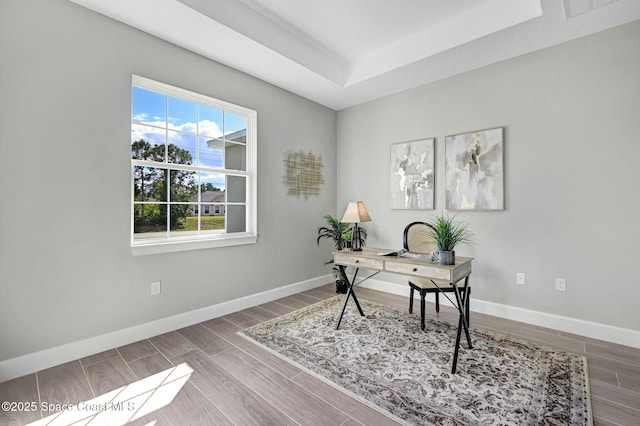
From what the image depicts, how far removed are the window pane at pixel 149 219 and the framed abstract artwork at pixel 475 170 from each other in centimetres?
311

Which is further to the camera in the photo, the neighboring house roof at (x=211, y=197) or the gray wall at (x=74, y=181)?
the neighboring house roof at (x=211, y=197)

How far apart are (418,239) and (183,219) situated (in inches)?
96.5

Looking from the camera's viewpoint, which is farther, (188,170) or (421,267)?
(188,170)

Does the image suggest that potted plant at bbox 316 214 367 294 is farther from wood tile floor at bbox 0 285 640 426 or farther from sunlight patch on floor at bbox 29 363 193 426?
sunlight patch on floor at bbox 29 363 193 426

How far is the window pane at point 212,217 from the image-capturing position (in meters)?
3.15

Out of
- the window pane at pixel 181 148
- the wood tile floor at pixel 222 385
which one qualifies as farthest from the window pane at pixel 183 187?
the wood tile floor at pixel 222 385

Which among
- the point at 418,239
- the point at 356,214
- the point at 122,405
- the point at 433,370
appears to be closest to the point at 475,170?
the point at 418,239

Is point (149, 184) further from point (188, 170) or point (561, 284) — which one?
point (561, 284)

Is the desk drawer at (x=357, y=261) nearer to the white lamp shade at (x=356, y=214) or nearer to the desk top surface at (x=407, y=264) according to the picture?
the desk top surface at (x=407, y=264)

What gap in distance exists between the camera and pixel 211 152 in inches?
126

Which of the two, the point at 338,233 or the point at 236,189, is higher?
the point at 236,189

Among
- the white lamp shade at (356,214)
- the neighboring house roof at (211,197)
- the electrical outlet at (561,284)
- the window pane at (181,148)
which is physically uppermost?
the window pane at (181,148)

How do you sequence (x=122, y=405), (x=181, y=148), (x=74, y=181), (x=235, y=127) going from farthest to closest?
(x=235, y=127), (x=181, y=148), (x=74, y=181), (x=122, y=405)

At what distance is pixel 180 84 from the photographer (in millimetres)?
2854
